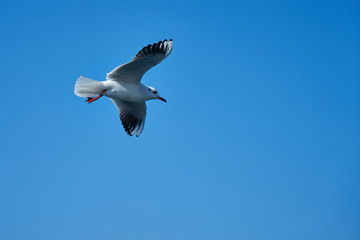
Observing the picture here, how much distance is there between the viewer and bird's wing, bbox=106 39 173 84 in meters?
8.10

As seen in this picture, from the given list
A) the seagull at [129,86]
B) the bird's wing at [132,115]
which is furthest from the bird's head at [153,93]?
the bird's wing at [132,115]

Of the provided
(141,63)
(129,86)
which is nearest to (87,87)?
(129,86)

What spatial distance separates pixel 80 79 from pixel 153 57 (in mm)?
1586

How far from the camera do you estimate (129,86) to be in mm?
8891

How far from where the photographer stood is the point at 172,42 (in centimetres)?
823

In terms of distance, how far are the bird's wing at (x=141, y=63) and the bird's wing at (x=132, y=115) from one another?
914 millimetres

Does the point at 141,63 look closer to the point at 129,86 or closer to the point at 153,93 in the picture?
the point at 129,86

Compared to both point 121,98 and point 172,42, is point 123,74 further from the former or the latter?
point 172,42

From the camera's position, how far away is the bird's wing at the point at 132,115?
31.9ft

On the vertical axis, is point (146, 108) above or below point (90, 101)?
above

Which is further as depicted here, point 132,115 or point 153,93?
point 132,115

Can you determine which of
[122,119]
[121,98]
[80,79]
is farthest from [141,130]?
[80,79]

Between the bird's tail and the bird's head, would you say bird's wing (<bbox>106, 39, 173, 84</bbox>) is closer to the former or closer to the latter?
the bird's tail

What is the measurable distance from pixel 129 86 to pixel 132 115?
1095 mm
